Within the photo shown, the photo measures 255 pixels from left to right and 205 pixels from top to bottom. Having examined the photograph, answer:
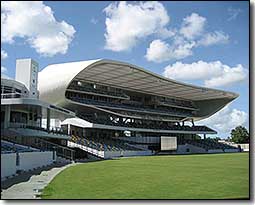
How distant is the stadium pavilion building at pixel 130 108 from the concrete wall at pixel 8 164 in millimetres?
8593

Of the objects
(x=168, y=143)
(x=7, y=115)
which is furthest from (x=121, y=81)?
(x=7, y=115)

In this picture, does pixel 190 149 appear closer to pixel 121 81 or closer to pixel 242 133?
pixel 121 81

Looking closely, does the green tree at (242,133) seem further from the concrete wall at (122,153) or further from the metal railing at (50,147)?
the concrete wall at (122,153)

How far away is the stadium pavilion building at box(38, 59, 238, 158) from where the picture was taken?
949 inches

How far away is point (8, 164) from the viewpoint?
26.1 ft

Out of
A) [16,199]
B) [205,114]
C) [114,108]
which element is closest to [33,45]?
[16,199]

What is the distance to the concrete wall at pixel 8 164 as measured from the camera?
713cm

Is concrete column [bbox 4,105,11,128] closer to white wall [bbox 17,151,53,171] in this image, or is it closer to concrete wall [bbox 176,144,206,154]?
white wall [bbox 17,151,53,171]

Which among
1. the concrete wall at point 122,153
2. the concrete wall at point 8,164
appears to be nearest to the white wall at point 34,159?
the concrete wall at point 8,164

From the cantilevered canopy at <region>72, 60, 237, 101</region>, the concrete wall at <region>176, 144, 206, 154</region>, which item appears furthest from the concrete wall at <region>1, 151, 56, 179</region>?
the concrete wall at <region>176, 144, 206, 154</region>

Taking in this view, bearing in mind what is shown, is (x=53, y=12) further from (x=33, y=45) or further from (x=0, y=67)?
(x=0, y=67)

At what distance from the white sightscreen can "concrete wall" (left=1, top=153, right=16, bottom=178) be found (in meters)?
28.5

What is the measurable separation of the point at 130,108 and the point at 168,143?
502 cm

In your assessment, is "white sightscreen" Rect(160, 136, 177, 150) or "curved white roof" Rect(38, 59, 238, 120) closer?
"curved white roof" Rect(38, 59, 238, 120)
